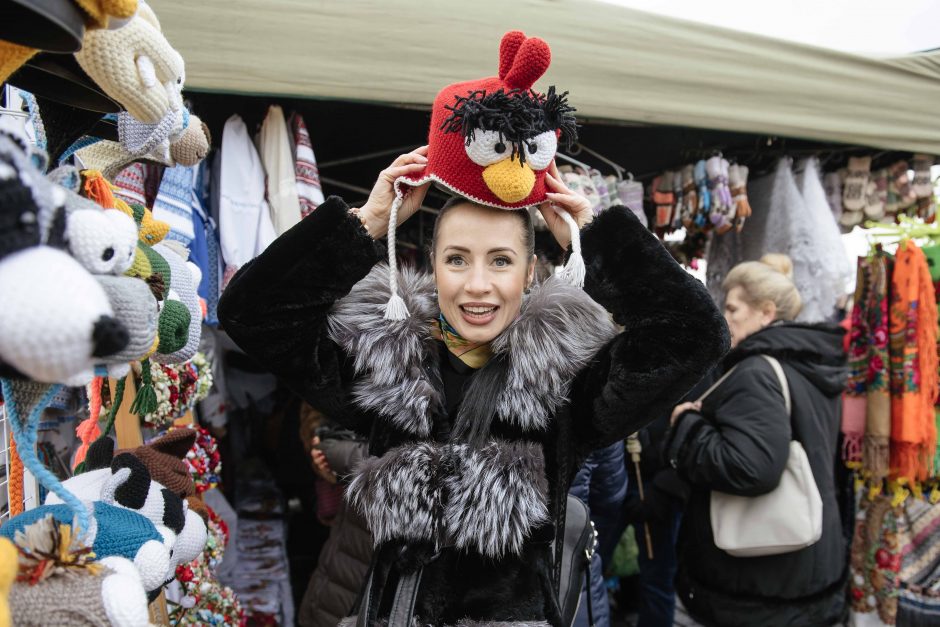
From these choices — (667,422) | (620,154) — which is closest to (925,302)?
(667,422)

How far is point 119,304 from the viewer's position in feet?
1.87

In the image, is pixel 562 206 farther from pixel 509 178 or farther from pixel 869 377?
pixel 869 377

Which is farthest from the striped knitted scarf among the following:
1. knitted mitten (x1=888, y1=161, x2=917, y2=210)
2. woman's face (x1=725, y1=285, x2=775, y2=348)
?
woman's face (x1=725, y1=285, x2=775, y2=348)

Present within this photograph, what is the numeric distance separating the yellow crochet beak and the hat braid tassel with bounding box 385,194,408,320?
0.75 ft

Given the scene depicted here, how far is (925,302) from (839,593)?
4.28 ft

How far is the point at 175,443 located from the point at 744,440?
1685mm

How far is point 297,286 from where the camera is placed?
1143mm

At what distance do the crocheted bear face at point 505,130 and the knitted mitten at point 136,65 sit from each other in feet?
1.65

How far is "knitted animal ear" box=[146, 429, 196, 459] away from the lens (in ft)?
3.66

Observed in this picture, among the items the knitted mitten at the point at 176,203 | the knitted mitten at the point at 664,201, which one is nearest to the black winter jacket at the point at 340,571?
the knitted mitten at the point at 176,203

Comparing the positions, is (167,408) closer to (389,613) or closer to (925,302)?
(389,613)

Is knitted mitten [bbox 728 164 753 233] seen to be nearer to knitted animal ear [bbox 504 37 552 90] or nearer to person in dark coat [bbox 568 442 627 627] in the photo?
person in dark coat [bbox 568 442 627 627]

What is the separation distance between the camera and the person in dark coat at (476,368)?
42.7 inches

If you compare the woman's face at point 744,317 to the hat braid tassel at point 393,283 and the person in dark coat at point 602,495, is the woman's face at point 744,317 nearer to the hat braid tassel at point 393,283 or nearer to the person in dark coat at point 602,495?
the person in dark coat at point 602,495
